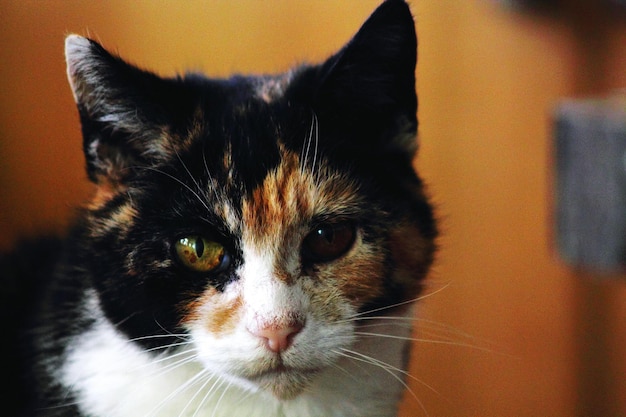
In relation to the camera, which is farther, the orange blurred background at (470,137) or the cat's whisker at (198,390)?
the orange blurred background at (470,137)

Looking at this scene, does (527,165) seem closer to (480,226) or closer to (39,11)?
(480,226)

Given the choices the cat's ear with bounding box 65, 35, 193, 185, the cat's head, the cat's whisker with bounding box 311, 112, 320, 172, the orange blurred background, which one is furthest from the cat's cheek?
the orange blurred background

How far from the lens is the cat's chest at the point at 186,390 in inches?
30.5

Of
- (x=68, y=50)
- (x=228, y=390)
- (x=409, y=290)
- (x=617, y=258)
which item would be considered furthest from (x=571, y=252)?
(x=68, y=50)

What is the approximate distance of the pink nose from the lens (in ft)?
2.16

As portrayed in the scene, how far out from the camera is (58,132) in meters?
1.46

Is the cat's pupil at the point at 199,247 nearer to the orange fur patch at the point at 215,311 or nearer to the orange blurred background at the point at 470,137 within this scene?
the orange fur patch at the point at 215,311

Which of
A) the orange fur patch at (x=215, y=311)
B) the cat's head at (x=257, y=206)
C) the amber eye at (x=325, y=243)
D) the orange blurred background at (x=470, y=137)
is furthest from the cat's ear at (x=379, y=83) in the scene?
the orange blurred background at (x=470, y=137)

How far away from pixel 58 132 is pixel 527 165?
1.02m

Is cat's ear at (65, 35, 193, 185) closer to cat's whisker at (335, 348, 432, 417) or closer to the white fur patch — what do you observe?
the white fur patch

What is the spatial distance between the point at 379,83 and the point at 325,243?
19cm

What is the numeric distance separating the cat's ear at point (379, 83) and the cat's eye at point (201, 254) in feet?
0.62

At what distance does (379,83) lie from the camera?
0.78m

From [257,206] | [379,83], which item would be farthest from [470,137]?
[257,206]
